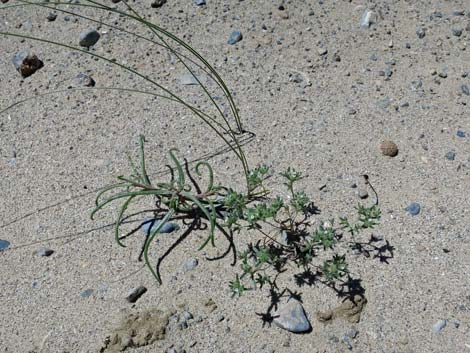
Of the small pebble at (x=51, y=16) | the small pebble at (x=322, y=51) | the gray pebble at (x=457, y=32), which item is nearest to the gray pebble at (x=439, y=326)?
the small pebble at (x=322, y=51)

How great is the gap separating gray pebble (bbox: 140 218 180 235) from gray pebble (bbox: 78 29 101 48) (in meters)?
1.15

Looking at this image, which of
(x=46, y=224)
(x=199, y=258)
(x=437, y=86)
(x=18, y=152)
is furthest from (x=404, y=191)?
(x=18, y=152)

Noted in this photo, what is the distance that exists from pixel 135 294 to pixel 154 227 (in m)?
0.29

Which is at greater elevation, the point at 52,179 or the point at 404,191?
the point at 52,179

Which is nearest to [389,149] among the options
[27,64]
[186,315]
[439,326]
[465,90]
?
[465,90]

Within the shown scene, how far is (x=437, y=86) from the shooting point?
112 inches

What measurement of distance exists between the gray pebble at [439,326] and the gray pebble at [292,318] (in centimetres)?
42

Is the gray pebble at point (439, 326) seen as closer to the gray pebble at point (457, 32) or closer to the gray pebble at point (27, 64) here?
the gray pebble at point (457, 32)

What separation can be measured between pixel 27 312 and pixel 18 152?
807 millimetres

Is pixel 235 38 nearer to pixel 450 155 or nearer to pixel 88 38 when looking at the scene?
pixel 88 38

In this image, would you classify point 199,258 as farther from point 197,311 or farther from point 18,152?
point 18,152

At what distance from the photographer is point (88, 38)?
314 centimetres

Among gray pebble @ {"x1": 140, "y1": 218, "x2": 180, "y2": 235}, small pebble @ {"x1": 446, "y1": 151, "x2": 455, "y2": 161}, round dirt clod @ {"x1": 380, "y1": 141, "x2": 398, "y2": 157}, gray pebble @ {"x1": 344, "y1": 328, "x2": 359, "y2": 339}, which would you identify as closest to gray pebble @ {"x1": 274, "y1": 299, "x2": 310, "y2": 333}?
gray pebble @ {"x1": 344, "y1": 328, "x2": 359, "y2": 339}

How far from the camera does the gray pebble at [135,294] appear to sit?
224cm
